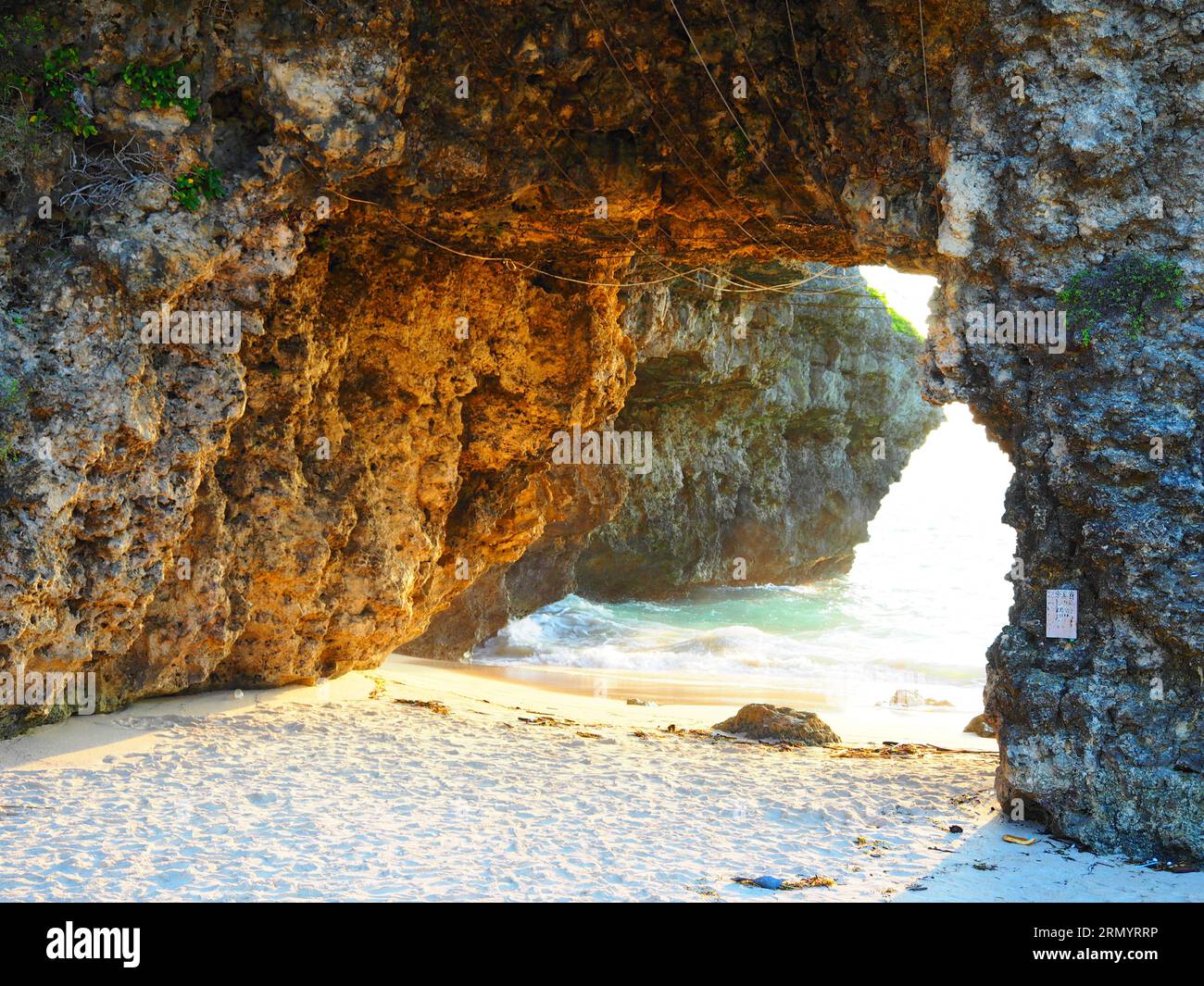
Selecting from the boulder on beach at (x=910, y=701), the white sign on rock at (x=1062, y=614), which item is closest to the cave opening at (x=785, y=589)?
the boulder on beach at (x=910, y=701)

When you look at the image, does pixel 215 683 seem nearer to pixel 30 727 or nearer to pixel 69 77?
pixel 30 727

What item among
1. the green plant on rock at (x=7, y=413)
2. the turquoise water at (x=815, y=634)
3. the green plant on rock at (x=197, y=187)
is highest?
the green plant on rock at (x=197, y=187)

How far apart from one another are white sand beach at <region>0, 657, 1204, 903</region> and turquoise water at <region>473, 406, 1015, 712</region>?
20.3 ft

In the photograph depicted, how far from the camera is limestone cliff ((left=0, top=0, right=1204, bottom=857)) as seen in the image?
23.5 feet

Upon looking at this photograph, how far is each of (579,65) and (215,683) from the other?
632 centimetres

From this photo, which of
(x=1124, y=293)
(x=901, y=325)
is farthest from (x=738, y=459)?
(x=1124, y=293)

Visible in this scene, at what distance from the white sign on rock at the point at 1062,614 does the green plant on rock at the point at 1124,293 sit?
1689 mm

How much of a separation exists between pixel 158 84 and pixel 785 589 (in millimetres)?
23941

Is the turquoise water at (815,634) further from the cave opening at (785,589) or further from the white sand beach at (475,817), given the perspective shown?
the white sand beach at (475,817)

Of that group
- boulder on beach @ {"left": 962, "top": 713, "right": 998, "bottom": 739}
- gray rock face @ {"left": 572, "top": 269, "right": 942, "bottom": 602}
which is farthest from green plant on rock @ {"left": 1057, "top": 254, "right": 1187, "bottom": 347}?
gray rock face @ {"left": 572, "top": 269, "right": 942, "bottom": 602}

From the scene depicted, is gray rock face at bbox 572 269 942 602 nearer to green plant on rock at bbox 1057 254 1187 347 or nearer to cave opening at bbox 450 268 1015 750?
cave opening at bbox 450 268 1015 750

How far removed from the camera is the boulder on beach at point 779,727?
10.8m

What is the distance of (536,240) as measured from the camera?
10109 mm
